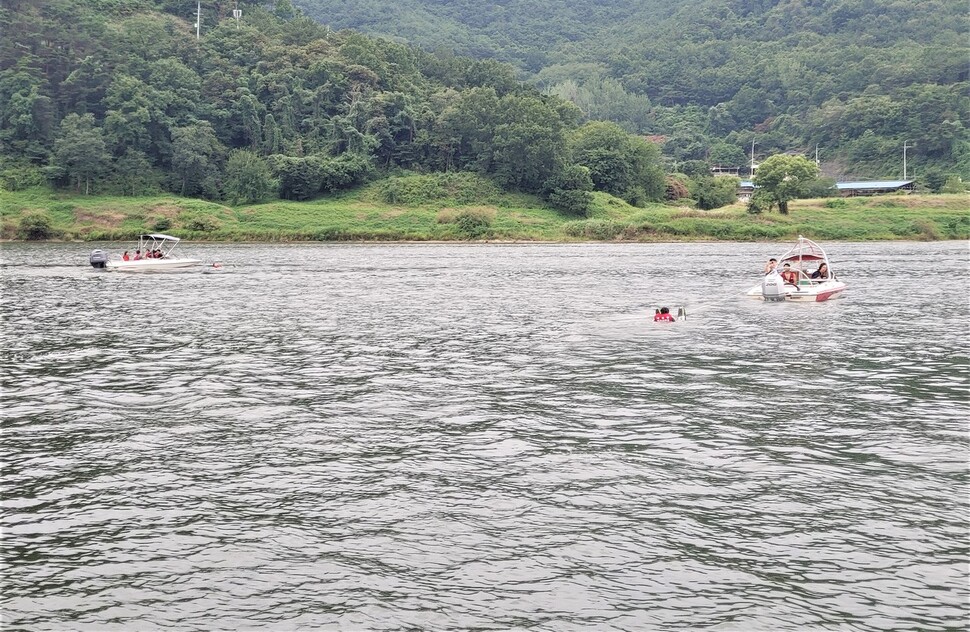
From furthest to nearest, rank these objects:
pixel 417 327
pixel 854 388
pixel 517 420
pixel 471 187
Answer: pixel 471 187
pixel 417 327
pixel 854 388
pixel 517 420

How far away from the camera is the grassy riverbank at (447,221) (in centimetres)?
11975

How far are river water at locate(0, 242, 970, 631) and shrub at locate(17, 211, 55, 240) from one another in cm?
8638

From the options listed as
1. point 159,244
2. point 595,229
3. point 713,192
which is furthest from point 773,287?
point 713,192

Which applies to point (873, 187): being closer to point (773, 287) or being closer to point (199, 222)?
point (199, 222)

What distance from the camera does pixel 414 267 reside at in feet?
250

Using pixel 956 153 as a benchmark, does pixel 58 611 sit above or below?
below

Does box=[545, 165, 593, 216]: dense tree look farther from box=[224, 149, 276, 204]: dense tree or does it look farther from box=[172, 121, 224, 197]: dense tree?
box=[172, 121, 224, 197]: dense tree

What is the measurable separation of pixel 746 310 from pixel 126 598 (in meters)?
36.2

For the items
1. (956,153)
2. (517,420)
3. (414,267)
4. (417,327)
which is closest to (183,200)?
(414,267)

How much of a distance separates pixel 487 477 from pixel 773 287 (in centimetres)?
3333

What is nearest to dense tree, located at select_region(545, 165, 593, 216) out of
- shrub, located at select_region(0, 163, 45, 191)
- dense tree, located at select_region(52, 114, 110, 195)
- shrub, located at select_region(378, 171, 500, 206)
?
shrub, located at select_region(378, 171, 500, 206)

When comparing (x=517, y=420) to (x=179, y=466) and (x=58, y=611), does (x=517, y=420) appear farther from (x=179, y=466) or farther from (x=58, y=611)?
(x=58, y=611)

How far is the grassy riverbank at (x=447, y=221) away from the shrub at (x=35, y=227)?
0.85 feet

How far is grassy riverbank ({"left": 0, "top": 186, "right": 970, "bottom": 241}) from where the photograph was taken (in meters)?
120
